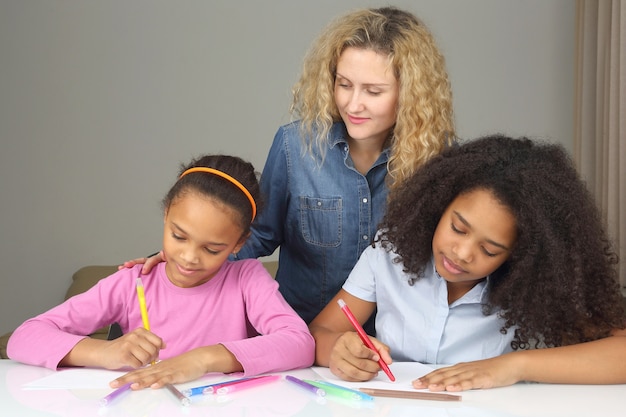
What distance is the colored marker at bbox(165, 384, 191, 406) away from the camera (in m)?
1.12

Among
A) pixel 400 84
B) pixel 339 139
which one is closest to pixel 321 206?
pixel 339 139

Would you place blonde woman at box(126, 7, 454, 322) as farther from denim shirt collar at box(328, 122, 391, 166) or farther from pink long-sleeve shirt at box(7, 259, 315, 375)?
pink long-sleeve shirt at box(7, 259, 315, 375)

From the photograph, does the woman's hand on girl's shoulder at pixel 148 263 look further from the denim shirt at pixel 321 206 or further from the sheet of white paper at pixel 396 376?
the sheet of white paper at pixel 396 376

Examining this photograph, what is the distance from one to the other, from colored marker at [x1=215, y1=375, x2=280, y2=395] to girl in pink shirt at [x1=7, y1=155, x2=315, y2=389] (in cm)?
3

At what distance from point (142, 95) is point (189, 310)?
2191 mm

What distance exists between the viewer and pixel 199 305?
151cm

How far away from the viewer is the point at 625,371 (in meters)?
1.33

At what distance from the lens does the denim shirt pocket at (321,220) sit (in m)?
1.78

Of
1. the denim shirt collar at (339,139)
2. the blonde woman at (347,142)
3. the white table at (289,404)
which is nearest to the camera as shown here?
the white table at (289,404)

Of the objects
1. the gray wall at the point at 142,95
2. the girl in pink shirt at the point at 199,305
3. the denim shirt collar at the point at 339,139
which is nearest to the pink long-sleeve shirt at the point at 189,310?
the girl in pink shirt at the point at 199,305

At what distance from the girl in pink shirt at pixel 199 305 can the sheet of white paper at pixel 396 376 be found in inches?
2.5

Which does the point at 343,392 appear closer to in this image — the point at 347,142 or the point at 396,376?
the point at 396,376

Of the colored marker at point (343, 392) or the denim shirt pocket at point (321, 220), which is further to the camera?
the denim shirt pocket at point (321, 220)

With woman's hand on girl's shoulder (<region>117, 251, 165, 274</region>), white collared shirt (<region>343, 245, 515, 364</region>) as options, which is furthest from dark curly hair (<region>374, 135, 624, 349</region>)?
woman's hand on girl's shoulder (<region>117, 251, 165, 274</region>)
